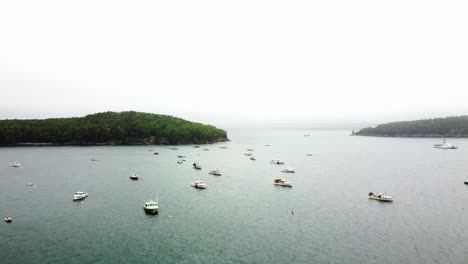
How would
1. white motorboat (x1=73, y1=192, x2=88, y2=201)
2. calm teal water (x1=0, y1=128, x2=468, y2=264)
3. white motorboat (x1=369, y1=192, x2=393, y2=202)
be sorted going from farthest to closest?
white motorboat (x1=369, y1=192, x2=393, y2=202) → white motorboat (x1=73, y1=192, x2=88, y2=201) → calm teal water (x1=0, y1=128, x2=468, y2=264)

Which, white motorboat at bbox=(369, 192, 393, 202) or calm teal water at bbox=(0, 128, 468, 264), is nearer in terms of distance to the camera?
calm teal water at bbox=(0, 128, 468, 264)

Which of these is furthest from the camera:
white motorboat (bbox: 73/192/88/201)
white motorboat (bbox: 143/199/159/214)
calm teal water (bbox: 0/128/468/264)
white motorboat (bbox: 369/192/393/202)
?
white motorboat (bbox: 369/192/393/202)

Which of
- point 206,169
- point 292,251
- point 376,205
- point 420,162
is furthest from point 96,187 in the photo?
point 420,162

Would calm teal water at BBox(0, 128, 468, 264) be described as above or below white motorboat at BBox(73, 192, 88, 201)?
below

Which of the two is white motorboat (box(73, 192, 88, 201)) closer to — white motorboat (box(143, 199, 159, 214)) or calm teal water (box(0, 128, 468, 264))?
calm teal water (box(0, 128, 468, 264))

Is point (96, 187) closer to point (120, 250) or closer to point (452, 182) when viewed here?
point (120, 250)

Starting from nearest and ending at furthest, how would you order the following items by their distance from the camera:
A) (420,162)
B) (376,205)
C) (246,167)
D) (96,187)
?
(376,205), (96,187), (246,167), (420,162)

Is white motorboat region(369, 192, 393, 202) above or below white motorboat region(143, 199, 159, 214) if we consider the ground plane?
below

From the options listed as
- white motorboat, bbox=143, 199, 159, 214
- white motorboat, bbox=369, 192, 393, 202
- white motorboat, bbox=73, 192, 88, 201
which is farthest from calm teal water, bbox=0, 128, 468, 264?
white motorboat, bbox=369, 192, 393, 202

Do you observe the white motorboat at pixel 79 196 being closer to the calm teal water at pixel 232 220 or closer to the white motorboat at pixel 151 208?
the calm teal water at pixel 232 220
